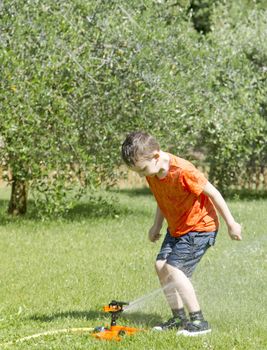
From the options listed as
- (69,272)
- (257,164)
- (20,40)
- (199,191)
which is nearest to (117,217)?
(20,40)

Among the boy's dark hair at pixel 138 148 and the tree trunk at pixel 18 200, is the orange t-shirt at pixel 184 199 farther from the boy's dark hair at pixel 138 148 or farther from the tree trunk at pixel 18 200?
the tree trunk at pixel 18 200

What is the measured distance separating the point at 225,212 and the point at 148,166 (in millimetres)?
558

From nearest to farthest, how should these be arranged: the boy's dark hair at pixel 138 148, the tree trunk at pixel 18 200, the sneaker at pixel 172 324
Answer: the boy's dark hair at pixel 138 148, the sneaker at pixel 172 324, the tree trunk at pixel 18 200

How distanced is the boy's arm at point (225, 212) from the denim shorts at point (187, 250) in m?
0.24

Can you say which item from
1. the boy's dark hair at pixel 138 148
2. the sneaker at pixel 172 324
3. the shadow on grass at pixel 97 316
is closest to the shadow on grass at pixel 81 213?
the shadow on grass at pixel 97 316

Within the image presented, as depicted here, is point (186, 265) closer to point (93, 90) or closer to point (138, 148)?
point (138, 148)

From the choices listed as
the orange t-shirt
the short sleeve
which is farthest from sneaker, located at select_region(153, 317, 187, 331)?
the short sleeve

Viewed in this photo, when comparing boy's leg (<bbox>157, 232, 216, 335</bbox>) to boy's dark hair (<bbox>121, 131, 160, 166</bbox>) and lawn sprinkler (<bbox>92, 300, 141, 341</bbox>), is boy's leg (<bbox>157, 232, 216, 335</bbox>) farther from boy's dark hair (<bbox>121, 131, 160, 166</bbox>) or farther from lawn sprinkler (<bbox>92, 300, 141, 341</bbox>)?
boy's dark hair (<bbox>121, 131, 160, 166</bbox>)

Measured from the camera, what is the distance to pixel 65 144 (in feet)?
37.8

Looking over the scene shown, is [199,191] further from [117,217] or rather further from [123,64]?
[117,217]

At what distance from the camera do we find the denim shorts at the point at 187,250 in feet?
19.1

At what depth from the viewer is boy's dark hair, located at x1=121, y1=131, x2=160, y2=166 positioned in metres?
5.58

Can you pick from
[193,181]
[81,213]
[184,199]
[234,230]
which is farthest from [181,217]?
[81,213]

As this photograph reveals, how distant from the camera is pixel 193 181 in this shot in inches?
227
